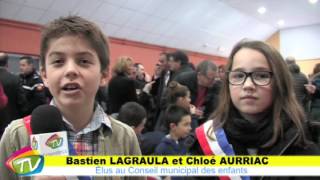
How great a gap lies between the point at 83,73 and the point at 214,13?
1496 cm

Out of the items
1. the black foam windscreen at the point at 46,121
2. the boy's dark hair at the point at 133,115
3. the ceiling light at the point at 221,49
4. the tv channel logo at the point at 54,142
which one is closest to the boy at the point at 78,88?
the black foam windscreen at the point at 46,121

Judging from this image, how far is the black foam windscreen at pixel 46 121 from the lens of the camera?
57.5 inches

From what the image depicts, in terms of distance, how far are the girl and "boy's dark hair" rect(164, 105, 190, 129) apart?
2366mm

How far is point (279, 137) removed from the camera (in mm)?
1830

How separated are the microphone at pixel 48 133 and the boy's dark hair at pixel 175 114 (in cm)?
288

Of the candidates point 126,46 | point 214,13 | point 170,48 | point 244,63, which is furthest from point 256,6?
point 244,63

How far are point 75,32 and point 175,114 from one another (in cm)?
279

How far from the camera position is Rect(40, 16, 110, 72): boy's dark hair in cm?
174

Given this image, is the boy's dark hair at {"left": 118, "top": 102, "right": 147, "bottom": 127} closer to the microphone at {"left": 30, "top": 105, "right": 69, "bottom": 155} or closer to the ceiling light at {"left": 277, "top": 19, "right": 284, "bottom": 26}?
the microphone at {"left": 30, "top": 105, "right": 69, "bottom": 155}

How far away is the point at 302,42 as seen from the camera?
21.6 metres

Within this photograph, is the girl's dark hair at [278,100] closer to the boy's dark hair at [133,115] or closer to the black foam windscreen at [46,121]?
the black foam windscreen at [46,121]

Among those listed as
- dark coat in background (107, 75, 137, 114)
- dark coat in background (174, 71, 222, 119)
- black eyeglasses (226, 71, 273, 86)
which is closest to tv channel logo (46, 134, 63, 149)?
black eyeglasses (226, 71, 273, 86)

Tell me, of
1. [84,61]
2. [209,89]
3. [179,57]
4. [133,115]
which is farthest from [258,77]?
[179,57]

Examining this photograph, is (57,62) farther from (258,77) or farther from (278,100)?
(278,100)
